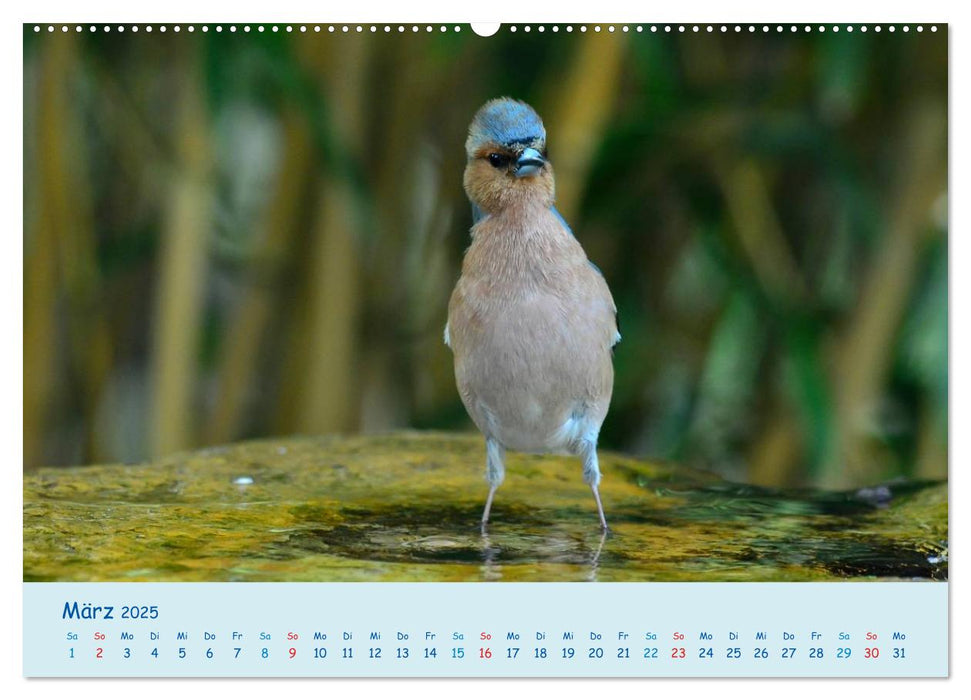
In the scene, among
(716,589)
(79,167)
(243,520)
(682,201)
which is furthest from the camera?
(682,201)

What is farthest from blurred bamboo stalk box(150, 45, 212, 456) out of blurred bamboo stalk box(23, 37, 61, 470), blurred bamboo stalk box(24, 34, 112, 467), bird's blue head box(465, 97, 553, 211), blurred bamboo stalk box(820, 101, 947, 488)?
blurred bamboo stalk box(820, 101, 947, 488)

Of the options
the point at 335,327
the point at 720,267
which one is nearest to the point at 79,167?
the point at 335,327

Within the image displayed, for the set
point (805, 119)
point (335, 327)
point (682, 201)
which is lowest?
point (335, 327)

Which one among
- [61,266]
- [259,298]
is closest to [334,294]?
[259,298]

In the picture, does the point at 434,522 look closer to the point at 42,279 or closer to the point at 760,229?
the point at 42,279

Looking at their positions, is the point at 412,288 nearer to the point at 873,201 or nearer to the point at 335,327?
the point at 335,327

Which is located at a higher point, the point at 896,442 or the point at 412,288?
the point at 412,288

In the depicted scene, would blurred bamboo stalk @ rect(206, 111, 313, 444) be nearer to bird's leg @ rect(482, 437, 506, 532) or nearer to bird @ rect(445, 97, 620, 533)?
bird @ rect(445, 97, 620, 533)
